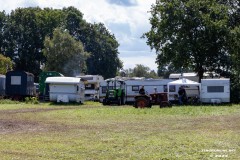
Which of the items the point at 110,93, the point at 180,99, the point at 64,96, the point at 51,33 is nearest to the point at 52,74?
the point at 64,96

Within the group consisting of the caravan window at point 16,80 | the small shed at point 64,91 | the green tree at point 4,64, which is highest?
the green tree at point 4,64

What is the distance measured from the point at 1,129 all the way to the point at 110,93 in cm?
2463

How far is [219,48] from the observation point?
49375 millimetres

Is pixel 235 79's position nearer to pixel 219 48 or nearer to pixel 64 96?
pixel 219 48

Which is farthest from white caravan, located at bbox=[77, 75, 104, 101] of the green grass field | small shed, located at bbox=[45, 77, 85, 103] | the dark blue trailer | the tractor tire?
the green grass field

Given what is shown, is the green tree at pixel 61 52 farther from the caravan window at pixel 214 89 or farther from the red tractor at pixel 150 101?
the red tractor at pixel 150 101

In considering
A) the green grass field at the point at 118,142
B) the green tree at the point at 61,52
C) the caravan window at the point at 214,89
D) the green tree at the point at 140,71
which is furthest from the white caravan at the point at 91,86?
the green tree at the point at 140,71

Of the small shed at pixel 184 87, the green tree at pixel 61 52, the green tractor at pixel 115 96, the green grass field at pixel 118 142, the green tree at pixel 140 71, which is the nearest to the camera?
the green grass field at pixel 118 142

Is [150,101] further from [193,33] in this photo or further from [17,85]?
[17,85]

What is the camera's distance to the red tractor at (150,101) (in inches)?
1372

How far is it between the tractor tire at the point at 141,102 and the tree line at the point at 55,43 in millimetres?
40097

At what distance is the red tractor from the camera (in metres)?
34.8

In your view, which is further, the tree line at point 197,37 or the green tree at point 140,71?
the green tree at point 140,71

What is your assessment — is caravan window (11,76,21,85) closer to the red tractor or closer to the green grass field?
the red tractor
